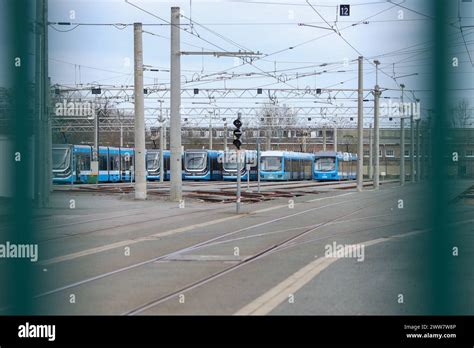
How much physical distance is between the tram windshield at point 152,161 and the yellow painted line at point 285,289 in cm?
5468

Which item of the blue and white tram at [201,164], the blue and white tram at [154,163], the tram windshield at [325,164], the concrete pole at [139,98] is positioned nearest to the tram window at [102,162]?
the blue and white tram at [154,163]

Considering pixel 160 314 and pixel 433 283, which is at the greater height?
pixel 433 283

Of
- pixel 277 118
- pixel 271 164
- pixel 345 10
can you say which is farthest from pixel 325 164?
pixel 345 10

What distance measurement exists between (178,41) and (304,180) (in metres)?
46.2

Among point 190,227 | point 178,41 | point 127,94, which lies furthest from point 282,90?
point 190,227

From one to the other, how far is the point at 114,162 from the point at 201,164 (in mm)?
10206

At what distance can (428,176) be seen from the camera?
5879 mm

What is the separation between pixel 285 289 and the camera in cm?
1002

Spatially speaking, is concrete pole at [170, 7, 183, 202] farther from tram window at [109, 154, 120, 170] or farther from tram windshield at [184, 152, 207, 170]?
tram windshield at [184, 152, 207, 170]

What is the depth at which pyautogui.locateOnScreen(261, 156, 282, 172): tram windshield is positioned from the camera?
68.0 meters

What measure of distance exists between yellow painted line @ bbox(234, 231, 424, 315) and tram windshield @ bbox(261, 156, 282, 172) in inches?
2154

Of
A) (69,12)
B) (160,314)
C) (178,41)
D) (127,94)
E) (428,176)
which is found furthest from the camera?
(127,94)

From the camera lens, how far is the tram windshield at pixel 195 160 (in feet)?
218

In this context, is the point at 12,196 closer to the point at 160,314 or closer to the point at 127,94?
the point at 160,314
